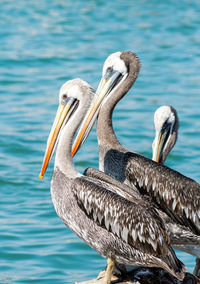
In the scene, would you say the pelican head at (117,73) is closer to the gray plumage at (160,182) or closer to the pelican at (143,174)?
the pelican at (143,174)

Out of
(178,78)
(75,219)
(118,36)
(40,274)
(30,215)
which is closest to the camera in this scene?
(75,219)

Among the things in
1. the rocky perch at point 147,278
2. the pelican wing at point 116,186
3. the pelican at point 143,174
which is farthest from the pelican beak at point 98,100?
the rocky perch at point 147,278

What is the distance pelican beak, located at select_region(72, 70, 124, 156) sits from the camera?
6.90m

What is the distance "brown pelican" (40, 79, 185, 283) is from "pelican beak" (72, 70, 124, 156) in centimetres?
53

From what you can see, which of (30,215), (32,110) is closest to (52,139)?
(30,215)

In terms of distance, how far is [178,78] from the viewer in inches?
649

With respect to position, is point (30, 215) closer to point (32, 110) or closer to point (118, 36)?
point (32, 110)

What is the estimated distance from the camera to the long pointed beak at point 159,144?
7.82m

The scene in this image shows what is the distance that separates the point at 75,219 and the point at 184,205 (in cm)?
111

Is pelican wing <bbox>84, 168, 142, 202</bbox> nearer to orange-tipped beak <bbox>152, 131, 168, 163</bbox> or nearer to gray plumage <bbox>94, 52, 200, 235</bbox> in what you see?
gray plumage <bbox>94, 52, 200, 235</bbox>

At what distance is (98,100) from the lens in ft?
24.4

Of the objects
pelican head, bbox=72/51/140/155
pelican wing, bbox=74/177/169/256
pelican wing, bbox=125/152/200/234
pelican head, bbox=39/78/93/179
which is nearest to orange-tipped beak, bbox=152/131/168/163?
pelican head, bbox=72/51/140/155

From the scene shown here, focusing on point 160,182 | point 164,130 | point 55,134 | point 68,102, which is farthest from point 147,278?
point 164,130

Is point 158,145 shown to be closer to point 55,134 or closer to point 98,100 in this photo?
point 98,100
